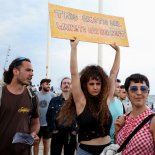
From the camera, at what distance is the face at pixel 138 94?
317cm

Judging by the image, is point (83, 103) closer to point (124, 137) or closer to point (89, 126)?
point (89, 126)

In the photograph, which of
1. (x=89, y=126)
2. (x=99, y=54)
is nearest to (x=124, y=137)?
(x=89, y=126)

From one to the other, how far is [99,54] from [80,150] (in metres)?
6.17

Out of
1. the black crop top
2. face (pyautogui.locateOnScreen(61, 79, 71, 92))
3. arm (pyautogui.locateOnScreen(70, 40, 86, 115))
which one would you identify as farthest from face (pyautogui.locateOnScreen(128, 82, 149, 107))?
face (pyautogui.locateOnScreen(61, 79, 71, 92))

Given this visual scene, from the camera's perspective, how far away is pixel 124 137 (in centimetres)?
308

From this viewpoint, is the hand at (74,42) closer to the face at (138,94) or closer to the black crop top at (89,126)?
the black crop top at (89,126)

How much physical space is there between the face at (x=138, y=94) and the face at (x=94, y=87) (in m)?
0.68

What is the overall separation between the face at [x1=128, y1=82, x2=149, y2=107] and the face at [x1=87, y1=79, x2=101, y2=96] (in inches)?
26.7

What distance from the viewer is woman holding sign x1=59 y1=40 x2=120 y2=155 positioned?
3.70 metres

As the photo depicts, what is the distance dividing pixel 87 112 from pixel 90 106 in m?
0.09

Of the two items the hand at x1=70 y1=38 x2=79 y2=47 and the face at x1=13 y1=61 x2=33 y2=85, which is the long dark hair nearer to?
the face at x1=13 y1=61 x2=33 y2=85

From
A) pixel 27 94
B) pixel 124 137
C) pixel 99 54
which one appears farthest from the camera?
pixel 99 54

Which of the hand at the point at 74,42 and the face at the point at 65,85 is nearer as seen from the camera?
the hand at the point at 74,42

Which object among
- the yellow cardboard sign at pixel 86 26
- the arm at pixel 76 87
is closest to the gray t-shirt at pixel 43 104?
the yellow cardboard sign at pixel 86 26
